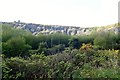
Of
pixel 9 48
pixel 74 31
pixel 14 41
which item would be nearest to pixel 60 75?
pixel 9 48

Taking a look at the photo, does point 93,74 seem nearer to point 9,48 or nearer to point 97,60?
point 97,60

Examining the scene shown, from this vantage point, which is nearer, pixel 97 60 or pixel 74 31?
pixel 97 60

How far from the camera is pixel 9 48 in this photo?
9.28 metres

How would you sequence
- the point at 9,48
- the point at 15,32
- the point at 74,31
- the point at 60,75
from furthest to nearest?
the point at 74,31, the point at 15,32, the point at 9,48, the point at 60,75

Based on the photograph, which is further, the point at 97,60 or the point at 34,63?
the point at 97,60

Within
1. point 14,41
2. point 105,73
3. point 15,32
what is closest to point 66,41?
point 15,32

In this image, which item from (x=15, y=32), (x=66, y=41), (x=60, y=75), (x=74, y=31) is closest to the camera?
(x=60, y=75)

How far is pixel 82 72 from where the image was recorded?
4.79 metres

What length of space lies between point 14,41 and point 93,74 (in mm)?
5734

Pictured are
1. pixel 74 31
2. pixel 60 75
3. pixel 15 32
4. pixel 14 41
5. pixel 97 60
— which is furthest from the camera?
pixel 74 31

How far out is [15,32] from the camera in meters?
12.1

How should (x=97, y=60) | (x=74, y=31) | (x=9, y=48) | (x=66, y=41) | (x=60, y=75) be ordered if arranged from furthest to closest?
(x=74, y=31) → (x=66, y=41) → (x=9, y=48) → (x=97, y=60) → (x=60, y=75)

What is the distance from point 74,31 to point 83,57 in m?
20.6

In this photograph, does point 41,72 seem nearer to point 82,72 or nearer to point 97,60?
point 82,72
